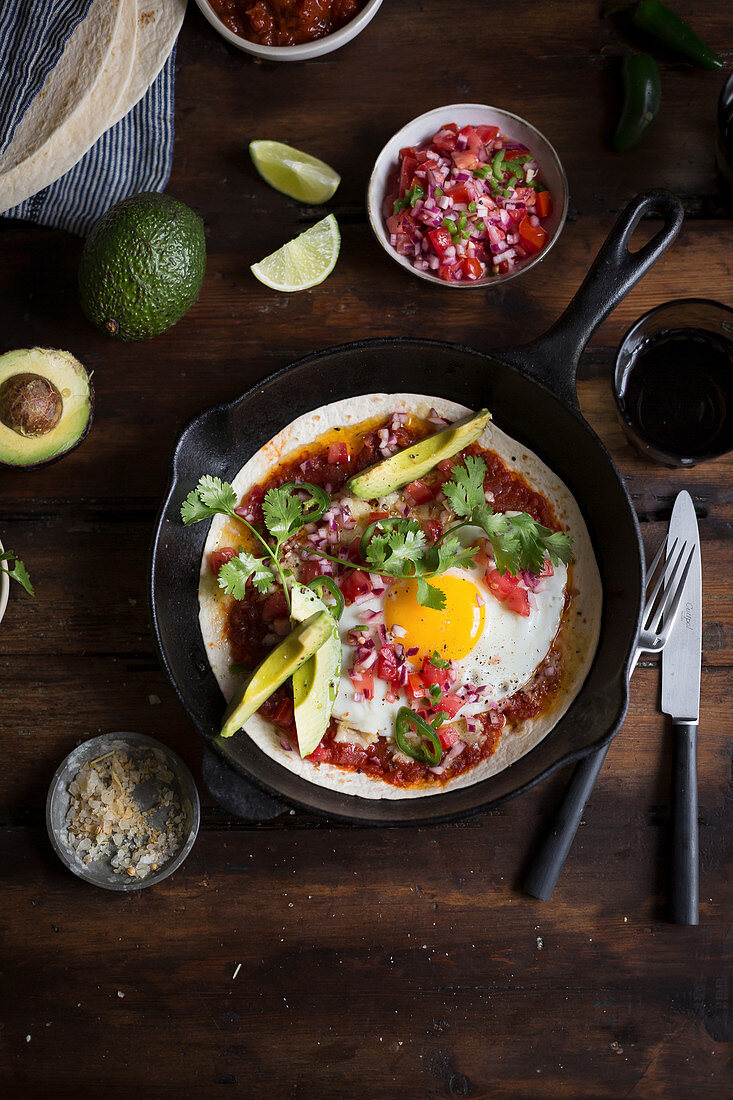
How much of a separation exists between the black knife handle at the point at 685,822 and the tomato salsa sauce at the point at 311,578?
54cm

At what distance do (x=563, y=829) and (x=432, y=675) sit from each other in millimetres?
793

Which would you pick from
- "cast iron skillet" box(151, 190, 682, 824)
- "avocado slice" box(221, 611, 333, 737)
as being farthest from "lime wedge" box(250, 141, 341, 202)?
"avocado slice" box(221, 611, 333, 737)

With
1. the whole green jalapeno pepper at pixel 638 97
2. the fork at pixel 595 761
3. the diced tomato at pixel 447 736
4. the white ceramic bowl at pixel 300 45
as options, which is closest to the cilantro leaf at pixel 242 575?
the diced tomato at pixel 447 736

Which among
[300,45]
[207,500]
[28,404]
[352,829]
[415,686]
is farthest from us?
[352,829]

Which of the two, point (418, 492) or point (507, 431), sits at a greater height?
point (507, 431)

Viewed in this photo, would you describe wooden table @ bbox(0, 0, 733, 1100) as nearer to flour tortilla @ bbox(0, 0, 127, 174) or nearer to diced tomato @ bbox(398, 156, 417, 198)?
diced tomato @ bbox(398, 156, 417, 198)

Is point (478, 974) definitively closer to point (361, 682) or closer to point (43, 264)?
point (361, 682)

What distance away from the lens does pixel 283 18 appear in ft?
9.87

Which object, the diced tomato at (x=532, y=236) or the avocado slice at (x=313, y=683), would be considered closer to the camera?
the avocado slice at (x=313, y=683)

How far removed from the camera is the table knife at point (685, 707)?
3078 mm

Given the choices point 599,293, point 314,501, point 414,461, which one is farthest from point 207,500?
point 599,293

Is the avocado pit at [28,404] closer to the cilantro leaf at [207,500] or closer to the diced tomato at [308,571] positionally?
the cilantro leaf at [207,500]

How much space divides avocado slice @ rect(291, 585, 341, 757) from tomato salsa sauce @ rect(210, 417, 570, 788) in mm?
152

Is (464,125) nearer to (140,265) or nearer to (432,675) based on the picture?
(140,265)
